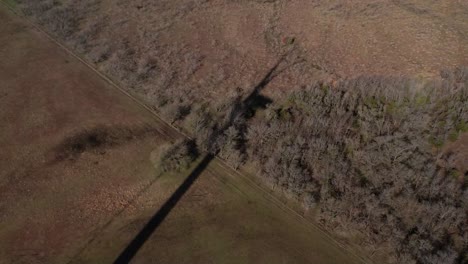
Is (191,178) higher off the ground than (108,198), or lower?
higher

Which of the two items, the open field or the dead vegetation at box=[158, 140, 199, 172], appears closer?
the open field

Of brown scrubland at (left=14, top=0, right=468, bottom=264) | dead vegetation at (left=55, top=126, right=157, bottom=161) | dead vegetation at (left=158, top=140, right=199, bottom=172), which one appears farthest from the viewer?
dead vegetation at (left=55, top=126, right=157, bottom=161)

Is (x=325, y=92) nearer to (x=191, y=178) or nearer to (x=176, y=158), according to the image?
(x=191, y=178)

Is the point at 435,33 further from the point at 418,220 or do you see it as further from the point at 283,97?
the point at 418,220

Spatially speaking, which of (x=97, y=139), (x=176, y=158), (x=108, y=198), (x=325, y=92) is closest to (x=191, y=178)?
(x=176, y=158)

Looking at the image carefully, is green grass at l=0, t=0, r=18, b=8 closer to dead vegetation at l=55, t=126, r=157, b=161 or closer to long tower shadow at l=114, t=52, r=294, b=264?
dead vegetation at l=55, t=126, r=157, b=161

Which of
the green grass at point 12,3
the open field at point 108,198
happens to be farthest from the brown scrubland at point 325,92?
the open field at point 108,198

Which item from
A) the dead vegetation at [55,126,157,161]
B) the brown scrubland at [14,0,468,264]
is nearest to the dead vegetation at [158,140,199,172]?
the brown scrubland at [14,0,468,264]
